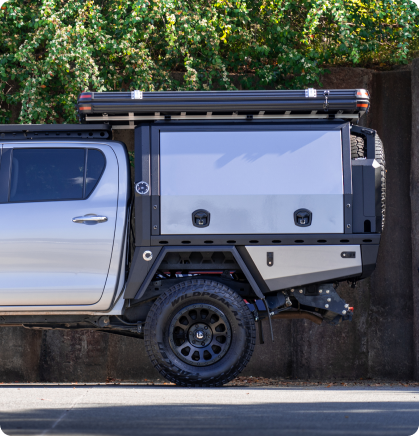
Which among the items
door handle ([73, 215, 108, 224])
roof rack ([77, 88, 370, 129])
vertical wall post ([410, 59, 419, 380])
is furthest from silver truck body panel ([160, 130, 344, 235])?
vertical wall post ([410, 59, 419, 380])

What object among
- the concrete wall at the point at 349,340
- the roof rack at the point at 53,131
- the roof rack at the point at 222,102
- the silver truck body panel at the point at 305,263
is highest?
the roof rack at the point at 222,102

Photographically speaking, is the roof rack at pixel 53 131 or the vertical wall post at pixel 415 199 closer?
the roof rack at pixel 53 131

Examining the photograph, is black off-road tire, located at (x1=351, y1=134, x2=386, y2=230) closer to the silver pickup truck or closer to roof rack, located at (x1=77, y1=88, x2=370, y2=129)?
the silver pickup truck

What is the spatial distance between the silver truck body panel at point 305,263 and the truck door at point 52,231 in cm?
143

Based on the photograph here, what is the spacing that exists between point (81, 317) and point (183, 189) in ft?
5.23

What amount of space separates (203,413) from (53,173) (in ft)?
9.32

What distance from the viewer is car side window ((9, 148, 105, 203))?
17.8ft

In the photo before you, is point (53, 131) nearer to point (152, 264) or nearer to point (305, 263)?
point (152, 264)

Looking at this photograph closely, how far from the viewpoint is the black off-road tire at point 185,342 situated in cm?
A: 525

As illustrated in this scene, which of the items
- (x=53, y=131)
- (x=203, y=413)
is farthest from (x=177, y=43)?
(x=203, y=413)

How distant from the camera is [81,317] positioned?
5633 millimetres

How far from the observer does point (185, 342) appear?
5.35 meters

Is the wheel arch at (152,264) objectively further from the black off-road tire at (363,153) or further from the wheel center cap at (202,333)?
the black off-road tire at (363,153)

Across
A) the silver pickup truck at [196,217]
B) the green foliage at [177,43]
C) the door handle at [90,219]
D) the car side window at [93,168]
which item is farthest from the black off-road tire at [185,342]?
the green foliage at [177,43]
